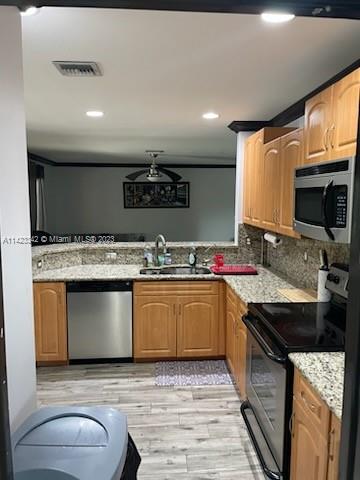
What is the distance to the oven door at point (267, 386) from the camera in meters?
1.81

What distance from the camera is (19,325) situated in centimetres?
167

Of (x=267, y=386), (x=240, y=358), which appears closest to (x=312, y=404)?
(x=267, y=386)

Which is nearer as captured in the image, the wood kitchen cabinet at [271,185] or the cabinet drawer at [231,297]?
the wood kitchen cabinet at [271,185]

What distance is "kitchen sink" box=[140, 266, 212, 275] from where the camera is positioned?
3896 millimetres

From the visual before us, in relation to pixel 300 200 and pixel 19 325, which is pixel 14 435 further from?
pixel 300 200

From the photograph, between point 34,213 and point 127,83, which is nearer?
point 127,83

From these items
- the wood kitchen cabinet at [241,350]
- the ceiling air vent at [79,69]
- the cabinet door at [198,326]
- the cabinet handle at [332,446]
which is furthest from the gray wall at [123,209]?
the cabinet handle at [332,446]

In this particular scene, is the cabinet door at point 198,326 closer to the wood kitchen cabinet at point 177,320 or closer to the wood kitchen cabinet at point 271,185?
the wood kitchen cabinet at point 177,320

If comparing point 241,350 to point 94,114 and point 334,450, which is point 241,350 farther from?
point 94,114

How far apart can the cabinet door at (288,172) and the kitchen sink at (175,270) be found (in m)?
1.30

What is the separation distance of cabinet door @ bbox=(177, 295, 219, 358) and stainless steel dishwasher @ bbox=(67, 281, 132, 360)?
51 cm

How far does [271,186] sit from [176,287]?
131cm

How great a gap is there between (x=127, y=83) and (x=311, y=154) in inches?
53.8

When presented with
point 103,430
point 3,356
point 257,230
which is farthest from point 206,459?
point 257,230
